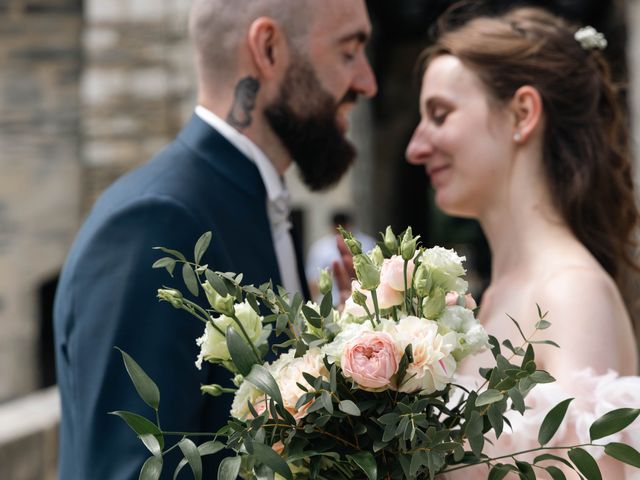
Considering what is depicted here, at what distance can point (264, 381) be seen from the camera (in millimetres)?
1348

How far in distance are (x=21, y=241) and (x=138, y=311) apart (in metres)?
7.47

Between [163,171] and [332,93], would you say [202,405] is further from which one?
[332,93]

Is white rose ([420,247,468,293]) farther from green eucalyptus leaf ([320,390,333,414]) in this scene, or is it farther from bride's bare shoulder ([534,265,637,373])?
bride's bare shoulder ([534,265,637,373])

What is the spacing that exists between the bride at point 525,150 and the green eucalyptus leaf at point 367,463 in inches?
43.3

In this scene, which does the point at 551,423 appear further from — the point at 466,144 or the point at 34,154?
the point at 34,154

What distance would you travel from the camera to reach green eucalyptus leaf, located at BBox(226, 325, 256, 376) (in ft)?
4.50

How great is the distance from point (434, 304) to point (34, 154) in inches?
331

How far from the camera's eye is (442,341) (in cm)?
138

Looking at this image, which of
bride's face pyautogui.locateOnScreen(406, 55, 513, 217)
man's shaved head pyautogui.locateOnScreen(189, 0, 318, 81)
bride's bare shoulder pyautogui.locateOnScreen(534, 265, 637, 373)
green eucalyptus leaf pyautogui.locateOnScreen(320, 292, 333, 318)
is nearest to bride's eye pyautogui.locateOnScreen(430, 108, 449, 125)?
bride's face pyautogui.locateOnScreen(406, 55, 513, 217)

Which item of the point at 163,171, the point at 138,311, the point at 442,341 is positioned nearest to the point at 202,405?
the point at 138,311

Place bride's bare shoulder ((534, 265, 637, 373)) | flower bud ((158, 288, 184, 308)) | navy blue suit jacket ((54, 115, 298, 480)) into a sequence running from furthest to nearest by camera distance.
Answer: bride's bare shoulder ((534, 265, 637, 373)), navy blue suit jacket ((54, 115, 298, 480)), flower bud ((158, 288, 184, 308))

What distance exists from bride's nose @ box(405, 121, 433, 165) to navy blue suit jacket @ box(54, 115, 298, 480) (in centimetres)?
60

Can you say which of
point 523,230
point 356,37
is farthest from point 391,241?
point 356,37

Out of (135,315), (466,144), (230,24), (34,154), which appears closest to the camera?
(135,315)
